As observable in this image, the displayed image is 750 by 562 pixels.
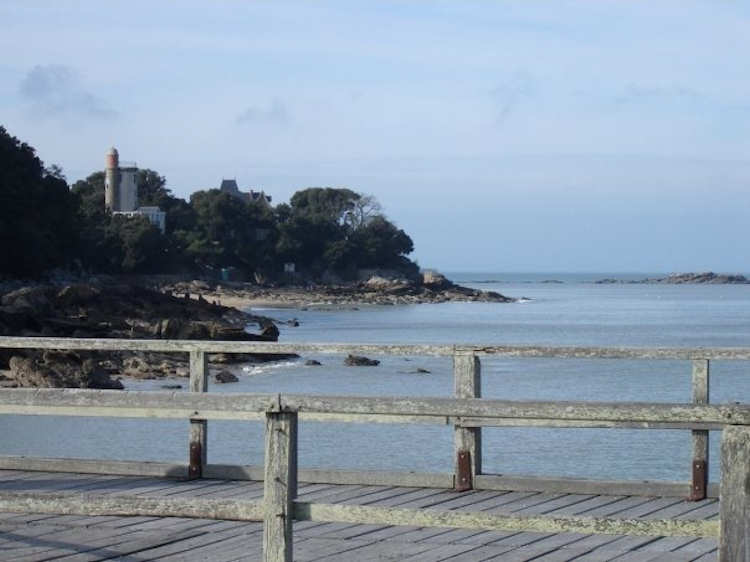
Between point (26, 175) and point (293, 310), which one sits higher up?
point (26, 175)

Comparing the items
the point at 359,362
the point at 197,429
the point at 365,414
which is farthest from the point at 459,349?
the point at 359,362

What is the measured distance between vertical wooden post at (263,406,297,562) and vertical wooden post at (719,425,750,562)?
4.92 ft

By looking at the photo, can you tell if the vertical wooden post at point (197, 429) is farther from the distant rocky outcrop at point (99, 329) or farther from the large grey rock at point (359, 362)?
the large grey rock at point (359, 362)

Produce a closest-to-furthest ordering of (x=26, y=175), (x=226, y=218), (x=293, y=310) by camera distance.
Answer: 1. (x=26, y=175)
2. (x=293, y=310)
3. (x=226, y=218)

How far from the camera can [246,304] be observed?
102500 mm

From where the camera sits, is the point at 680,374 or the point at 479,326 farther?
the point at 479,326

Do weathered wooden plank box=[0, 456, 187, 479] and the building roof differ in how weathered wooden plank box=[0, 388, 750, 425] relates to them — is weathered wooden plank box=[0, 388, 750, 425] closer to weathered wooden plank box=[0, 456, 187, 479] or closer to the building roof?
weathered wooden plank box=[0, 456, 187, 479]

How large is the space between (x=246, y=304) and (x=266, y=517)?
322 feet

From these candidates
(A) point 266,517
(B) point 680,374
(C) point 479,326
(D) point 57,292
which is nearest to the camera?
(A) point 266,517

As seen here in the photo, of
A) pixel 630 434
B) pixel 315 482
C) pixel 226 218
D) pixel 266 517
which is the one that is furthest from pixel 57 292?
pixel 226 218

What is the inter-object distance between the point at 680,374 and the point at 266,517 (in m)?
35.6

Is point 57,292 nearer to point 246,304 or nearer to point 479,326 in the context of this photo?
point 479,326

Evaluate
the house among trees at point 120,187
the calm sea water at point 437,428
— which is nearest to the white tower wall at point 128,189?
the house among trees at point 120,187

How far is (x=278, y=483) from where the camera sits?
4836mm
